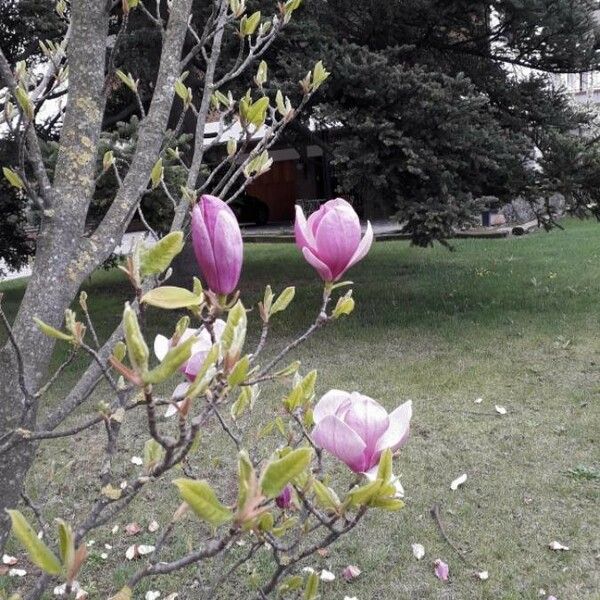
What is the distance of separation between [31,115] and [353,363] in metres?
4.02

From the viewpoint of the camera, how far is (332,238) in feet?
2.67

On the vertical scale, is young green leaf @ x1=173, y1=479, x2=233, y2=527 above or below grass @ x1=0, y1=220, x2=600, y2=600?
above

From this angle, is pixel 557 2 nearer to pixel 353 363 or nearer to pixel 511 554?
pixel 353 363

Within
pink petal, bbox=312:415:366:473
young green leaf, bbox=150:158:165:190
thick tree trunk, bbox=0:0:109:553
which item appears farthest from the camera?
young green leaf, bbox=150:158:165:190

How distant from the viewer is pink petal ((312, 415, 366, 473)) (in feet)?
2.39

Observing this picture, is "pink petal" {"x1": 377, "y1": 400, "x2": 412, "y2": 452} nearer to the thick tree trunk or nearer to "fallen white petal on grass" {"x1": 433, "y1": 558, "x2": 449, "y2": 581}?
the thick tree trunk

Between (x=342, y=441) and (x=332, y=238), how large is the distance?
9.7 inches

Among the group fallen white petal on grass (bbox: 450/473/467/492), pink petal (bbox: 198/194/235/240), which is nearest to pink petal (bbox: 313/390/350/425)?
pink petal (bbox: 198/194/235/240)

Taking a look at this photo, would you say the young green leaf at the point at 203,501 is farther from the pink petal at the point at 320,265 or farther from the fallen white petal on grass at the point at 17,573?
the fallen white petal on grass at the point at 17,573

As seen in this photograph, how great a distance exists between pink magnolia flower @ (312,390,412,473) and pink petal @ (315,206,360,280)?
6.7 inches

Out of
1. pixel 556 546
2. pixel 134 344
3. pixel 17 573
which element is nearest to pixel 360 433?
pixel 134 344

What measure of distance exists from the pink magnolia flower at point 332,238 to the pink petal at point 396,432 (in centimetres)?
18

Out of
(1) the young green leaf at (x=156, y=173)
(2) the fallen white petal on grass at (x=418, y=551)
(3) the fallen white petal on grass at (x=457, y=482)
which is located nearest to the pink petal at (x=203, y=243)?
(1) the young green leaf at (x=156, y=173)

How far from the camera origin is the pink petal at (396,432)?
75 centimetres
